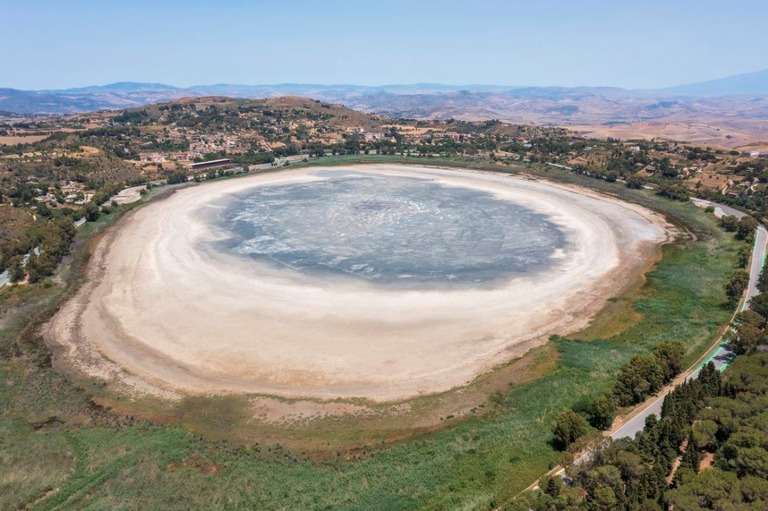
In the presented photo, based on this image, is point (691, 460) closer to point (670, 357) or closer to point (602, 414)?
point (602, 414)

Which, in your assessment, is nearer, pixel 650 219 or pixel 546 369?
pixel 546 369

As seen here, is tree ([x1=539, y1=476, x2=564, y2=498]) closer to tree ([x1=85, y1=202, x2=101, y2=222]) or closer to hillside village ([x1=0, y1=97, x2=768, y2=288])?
hillside village ([x1=0, y1=97, x2=768, y2=288])

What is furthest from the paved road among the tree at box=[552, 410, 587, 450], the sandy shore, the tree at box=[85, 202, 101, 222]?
the tree at box=[85, 202, 101, 222]

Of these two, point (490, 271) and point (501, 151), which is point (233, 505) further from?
point (501, 151)

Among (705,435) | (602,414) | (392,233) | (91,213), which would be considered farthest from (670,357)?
(91,213)

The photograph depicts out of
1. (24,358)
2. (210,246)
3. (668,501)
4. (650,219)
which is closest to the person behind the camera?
(668,501)

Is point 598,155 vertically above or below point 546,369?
above

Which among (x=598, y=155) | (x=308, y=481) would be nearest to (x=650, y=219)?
(x=598, y=155)

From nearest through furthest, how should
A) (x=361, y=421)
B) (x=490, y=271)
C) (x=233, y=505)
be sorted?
(x=233, y=505)
(x=361, y=421)
(x=490, y=271)
